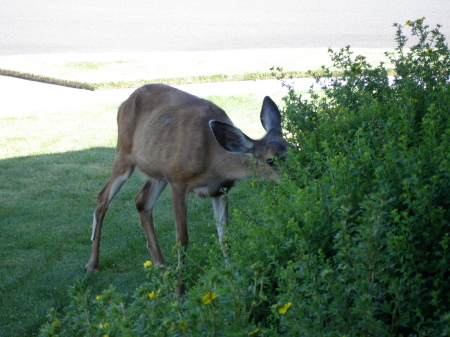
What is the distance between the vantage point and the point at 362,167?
3621 millimetres

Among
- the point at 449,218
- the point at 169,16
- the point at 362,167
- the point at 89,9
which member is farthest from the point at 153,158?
the point at 89,9

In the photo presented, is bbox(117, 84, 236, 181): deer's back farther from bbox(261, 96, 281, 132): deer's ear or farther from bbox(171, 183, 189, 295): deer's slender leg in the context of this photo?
bbox(261, 96, 281, 132): deer's ear

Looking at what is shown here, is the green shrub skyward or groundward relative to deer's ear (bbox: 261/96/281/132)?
groundward

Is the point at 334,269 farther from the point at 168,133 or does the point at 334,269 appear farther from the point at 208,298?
the point at 168,133

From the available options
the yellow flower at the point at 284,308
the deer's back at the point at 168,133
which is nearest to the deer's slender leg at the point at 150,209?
the deer's back at the point at 168,133

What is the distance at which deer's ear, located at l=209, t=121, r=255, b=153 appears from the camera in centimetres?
521

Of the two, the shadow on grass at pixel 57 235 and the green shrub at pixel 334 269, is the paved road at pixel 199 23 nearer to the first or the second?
the shadow on grass at pixel 57 235

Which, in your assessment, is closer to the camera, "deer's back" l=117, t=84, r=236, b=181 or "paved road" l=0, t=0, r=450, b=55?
"deer's back" l=117, t=84, r=236, b=181

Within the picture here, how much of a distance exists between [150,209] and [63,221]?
1.28m

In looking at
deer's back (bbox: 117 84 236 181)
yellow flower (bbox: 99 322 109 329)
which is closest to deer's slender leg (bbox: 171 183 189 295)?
deer's back (bbox: 117 84 236 181)

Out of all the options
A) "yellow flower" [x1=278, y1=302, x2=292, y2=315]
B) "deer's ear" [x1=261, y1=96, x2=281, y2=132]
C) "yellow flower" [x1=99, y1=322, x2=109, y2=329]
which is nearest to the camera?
"yellow flower" [x1=278, y1=302, x2=292, y2=315]

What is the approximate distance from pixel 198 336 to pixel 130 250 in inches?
163

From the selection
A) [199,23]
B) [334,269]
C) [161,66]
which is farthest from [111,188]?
[199,23]

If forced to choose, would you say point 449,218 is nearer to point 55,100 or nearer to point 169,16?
point 55,100
